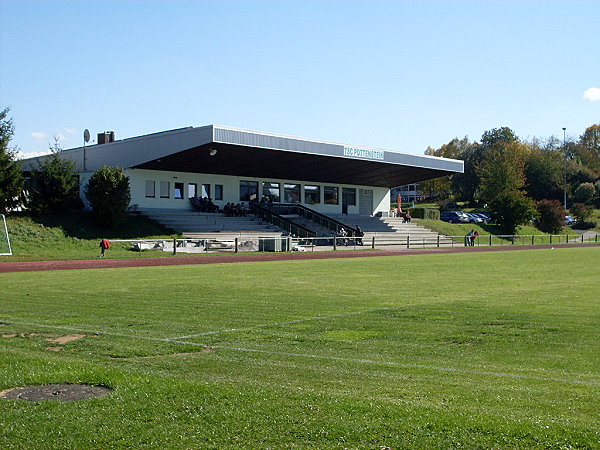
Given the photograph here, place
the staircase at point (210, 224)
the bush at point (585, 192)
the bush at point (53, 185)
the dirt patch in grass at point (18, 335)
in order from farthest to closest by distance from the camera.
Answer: the bush at point (585, 192), the staircase at point (210, 224), the bush at point (53, 185), the dirt patch in grass at point (18, 335)

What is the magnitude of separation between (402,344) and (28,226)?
34598 millimetres

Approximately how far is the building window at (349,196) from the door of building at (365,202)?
31.6 inches

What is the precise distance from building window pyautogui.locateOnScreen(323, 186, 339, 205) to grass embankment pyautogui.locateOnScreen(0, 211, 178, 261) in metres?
23.4

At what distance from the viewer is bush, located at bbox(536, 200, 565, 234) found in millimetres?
79188

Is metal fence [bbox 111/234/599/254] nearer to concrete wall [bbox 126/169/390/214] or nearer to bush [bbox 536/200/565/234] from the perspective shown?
concrete wall [bbox 126/169/390/214]

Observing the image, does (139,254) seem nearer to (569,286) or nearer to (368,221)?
(569,286)

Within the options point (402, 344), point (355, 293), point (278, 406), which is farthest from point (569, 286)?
point (278, 406)

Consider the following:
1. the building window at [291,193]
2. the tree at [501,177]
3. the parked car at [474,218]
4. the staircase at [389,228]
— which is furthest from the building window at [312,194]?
the tree at [501,177]

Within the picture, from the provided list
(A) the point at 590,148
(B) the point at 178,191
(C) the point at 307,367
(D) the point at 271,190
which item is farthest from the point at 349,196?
(A) the point at 590,148

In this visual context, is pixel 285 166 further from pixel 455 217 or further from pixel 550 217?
pixel 550 217

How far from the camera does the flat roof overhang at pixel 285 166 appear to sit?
4803cm

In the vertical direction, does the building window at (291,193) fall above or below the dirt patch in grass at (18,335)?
above

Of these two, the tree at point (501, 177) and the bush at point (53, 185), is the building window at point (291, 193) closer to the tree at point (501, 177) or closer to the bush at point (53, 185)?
the bush at point (53, 185)

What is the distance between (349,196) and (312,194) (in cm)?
610
